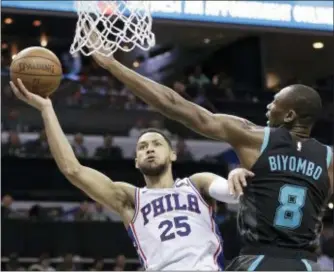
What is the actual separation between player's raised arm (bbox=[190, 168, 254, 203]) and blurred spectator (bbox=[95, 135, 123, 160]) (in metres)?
6.88

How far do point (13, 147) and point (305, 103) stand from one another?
782cm

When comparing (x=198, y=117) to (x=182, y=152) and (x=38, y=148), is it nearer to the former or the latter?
(x=38, y=148)

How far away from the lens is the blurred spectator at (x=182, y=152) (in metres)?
10.8

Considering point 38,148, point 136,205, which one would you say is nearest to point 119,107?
point 38,148

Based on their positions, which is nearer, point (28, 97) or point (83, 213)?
point (28, 97)

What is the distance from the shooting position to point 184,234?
143 inches

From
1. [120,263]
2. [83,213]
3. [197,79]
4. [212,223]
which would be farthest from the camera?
[197,79]

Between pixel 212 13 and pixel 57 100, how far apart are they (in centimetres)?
313

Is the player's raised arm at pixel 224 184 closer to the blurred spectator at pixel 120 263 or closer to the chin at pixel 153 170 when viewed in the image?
the chin at pixel 153 170

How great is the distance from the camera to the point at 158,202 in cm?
377

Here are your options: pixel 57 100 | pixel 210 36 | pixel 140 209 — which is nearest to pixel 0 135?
pixel 57 100

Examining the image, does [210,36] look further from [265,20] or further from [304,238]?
[304,238]

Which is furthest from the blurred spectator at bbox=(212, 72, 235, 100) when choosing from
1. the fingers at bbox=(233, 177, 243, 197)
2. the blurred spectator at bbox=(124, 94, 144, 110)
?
the fingers at bbox=(233, 177, 243, 197)

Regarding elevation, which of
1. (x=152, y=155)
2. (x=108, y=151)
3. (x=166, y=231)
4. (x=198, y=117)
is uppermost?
(x=108, y=151)
